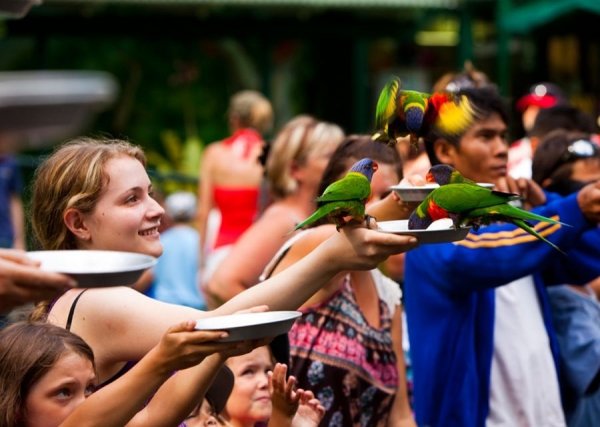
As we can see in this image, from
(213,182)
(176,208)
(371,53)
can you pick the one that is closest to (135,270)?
(213,182)

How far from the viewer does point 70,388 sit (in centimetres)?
326

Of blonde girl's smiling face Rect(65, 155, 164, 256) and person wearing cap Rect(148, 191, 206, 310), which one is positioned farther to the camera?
person wearing cap Rect(148, 191, 206, 310)

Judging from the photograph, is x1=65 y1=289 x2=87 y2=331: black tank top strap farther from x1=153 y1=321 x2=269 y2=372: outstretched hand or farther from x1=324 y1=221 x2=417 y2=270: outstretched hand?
x1=324 y1=221 x2=417 y2=270: outstretched hand

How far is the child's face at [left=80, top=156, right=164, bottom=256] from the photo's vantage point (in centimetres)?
352

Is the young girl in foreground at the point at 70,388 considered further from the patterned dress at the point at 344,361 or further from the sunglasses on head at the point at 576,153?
the sunglasses on head at the point at 576,153

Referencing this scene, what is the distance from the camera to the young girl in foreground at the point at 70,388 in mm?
3021

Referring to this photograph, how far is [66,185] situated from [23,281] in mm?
1113

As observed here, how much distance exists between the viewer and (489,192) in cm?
349

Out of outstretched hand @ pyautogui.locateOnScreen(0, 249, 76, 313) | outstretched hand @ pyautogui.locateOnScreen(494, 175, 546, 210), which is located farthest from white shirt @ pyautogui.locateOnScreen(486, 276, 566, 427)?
outstretched hand @ pyautogui.locateOnScreen(0, 249, 76, 313)

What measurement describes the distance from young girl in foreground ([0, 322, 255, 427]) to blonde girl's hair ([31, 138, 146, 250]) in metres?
0.37

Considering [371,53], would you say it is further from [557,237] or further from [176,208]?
[557,237]

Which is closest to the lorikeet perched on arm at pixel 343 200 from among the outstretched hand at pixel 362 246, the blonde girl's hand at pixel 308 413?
the outstretched hand at pixel 362 246

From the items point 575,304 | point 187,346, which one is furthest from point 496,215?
point 575,304

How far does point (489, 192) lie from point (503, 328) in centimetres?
170
